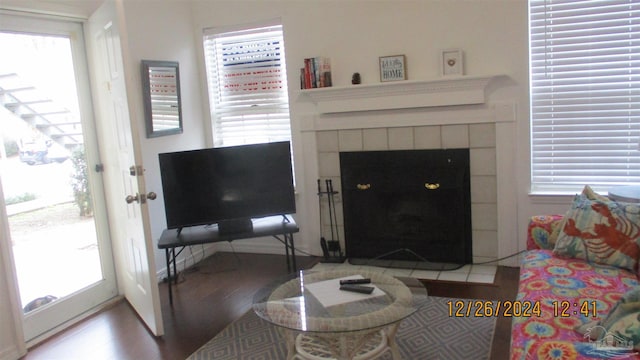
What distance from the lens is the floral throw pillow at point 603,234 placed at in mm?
2539

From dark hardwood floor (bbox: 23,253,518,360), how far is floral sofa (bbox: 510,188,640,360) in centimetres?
50

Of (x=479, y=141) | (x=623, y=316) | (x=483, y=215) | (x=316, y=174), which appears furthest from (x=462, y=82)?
(x=623, y=316)

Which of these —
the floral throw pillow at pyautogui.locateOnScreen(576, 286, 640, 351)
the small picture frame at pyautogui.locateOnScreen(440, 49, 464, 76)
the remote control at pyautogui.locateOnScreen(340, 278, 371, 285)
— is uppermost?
the small picture frame at pyautogui.locateOnScreen(440, 49, 464, 76)

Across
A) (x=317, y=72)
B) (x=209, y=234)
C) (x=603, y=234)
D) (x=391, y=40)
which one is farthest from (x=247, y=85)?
(x=603, y=234)

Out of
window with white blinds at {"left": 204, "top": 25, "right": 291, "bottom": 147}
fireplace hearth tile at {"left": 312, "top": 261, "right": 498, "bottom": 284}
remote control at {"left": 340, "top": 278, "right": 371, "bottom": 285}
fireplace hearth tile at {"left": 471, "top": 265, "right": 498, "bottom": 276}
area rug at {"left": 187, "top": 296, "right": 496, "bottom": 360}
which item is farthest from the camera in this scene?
window with white blinds at {"left": 204, "top": 25, "right": 291, "bottom": 147}

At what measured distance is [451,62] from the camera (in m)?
3.76

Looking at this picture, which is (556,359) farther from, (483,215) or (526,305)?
(483,215)

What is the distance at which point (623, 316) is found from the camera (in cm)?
170

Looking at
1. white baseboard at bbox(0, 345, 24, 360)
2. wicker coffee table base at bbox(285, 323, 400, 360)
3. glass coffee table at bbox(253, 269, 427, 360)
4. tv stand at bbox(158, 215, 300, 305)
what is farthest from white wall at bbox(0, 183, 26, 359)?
wicker coffee table base at bbox(285, 323, 400, 360)

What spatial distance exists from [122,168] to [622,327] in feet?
9.18

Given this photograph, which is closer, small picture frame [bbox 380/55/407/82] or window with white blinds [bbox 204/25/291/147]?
small picture frame [bbox 380/55/407/82]

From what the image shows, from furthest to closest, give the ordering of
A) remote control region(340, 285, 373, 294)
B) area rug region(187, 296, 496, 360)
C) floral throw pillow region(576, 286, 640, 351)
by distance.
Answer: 1. area rug region(187, 296, 496, 360)
2. remote control region(340, 285, 373, 294)
3. floral throw pillow region(576, 286, 640, 351)

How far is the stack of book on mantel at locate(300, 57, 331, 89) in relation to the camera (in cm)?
409

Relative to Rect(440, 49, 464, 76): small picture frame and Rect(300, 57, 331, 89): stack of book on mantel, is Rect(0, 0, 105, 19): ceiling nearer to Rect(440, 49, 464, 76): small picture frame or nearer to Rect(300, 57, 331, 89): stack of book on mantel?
Rect(300, 57, 331, 89): stack of book on mantel
